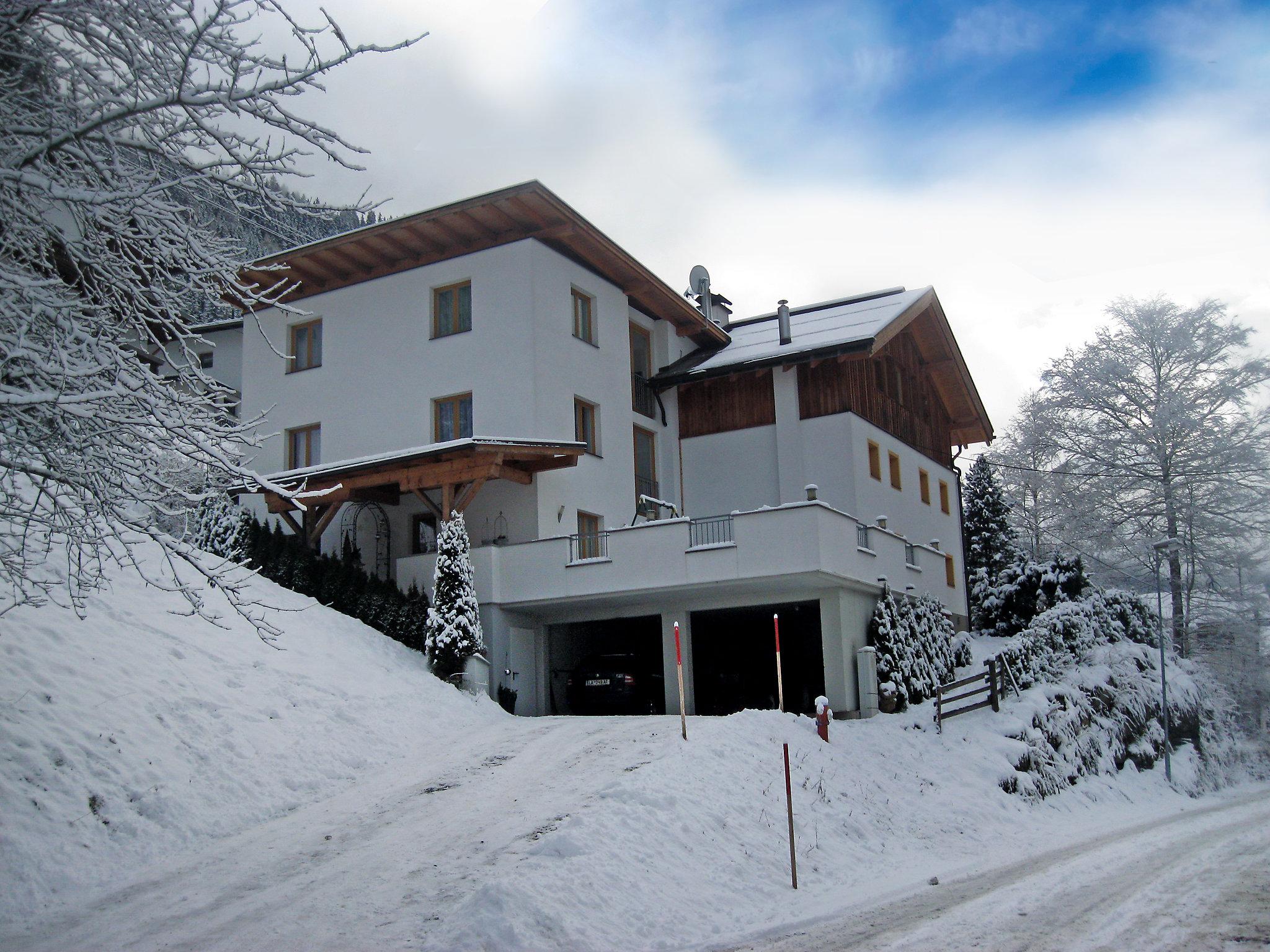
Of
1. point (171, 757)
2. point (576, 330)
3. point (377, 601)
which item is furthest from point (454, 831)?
point (576, 330)

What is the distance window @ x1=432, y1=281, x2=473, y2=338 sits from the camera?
26.8m

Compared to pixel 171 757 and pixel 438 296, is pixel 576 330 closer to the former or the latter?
pixel 438 296

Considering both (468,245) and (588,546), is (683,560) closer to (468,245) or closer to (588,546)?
(588,546)

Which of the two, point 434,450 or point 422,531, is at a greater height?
point 434,450

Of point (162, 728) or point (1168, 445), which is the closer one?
point (162, 728)

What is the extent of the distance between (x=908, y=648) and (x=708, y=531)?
511 centimetres

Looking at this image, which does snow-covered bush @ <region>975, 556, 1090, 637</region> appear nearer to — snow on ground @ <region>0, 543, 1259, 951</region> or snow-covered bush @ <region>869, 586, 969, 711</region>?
snow-covered bush @ <region>869, 586, 969, 711</region>

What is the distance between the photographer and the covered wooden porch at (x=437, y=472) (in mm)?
22547

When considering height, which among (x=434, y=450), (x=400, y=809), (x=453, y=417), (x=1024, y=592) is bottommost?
(x=400, y=809)

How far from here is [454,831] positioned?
40.5 ft

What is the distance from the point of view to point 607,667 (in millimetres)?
23578

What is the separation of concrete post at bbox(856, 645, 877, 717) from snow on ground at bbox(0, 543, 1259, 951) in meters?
1.96

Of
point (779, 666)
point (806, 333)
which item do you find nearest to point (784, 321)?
point (806, 333)

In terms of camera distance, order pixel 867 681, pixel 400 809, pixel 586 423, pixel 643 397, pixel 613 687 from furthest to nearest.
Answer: pixel 643 397
pixel 586 423
pixel 613 687
pixel 867 681
pixel 400 809
